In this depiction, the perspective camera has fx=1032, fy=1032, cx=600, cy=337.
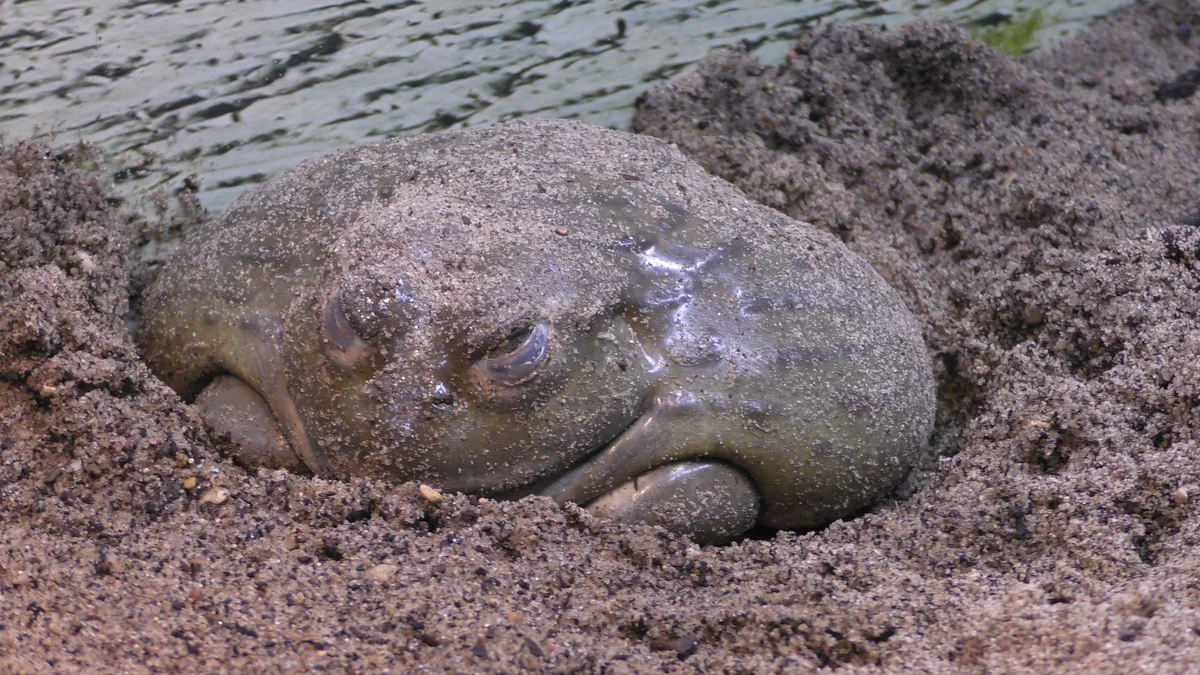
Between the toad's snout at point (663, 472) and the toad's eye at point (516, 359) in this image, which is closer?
the toad's eye at point (516, 359)

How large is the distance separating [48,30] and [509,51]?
1.08 meters

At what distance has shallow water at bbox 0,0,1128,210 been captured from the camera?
7.58ft

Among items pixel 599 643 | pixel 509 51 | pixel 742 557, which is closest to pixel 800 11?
pixel 509 51

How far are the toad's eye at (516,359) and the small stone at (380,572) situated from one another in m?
0.34

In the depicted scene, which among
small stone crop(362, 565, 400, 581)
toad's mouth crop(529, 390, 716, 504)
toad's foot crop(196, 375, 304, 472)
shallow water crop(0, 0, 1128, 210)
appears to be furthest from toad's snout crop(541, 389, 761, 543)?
shallow water crop(0, 0, 1128, 210)

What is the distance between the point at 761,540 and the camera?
1.95 m

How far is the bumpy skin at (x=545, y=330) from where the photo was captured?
1686 mm

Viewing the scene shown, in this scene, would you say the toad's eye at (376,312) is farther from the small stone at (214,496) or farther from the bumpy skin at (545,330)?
the small stone at (214,496)

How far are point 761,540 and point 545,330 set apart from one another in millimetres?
611

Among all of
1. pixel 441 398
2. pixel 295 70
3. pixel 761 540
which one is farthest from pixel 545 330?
pixel 295 70

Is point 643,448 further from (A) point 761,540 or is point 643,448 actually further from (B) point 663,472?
(A) point 761,540

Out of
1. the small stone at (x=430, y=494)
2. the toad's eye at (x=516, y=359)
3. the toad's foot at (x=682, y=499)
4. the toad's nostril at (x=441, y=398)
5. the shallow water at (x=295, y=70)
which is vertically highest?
the shallow water at (x=295, y=70)

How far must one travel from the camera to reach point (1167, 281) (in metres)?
2.20

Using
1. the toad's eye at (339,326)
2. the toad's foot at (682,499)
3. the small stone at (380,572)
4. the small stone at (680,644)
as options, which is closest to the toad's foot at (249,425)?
the toad's eye at (339,326)
